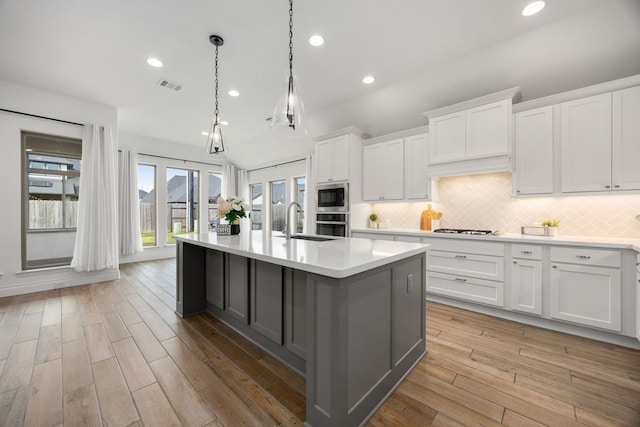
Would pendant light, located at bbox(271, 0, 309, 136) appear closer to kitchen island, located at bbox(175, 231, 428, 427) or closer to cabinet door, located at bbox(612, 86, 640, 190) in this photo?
kitchen island, located at bbox(175, 231, 428, 427)

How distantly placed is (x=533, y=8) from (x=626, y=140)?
1.55m

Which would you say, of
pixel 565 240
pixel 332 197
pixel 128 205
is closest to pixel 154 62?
pixel 332 197

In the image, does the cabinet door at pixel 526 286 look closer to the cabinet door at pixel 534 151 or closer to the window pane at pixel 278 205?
the cabinet door at pixel 534 151

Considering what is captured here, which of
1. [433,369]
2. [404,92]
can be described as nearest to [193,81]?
[404,92]

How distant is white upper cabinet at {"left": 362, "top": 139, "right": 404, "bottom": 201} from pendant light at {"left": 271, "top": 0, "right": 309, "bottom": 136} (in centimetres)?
222

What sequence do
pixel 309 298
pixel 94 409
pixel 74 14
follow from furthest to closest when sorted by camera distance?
pixel 74 14
pixel 94 409
pixel 309 298

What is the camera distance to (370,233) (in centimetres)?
396

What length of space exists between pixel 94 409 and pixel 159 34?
3178 millimetres

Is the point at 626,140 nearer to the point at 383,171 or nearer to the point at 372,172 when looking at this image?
the point at 383,171

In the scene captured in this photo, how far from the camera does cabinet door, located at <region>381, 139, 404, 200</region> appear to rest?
3918 mm

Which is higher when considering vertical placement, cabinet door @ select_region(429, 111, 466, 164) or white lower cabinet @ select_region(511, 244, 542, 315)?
cabinet door @ select_region(429, 111, 466, 164)

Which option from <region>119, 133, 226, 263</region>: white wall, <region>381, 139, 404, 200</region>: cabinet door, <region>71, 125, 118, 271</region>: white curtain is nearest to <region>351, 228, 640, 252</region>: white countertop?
<region>381, 139, 404, 200</region>: cabinet door

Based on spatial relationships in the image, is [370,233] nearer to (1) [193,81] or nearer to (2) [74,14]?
(1) [193,81]

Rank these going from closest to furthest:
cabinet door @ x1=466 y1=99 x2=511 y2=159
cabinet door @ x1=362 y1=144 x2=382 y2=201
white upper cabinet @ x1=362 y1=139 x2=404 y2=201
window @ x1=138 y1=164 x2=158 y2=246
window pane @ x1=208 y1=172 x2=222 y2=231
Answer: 1. cabinet door @ x1=466 y1=99 x2=511 y2=159
2. white upper cabinet @ x1=362 y1=139 x2=404 y2=201
3. cabinet door @ x1=362 y1=144 x2=382 y2=201
4. window @ x1=138 y1=164 x2=158 y2=246
5. window pane @ x1=208 y1=172 x2=222 y2=231
